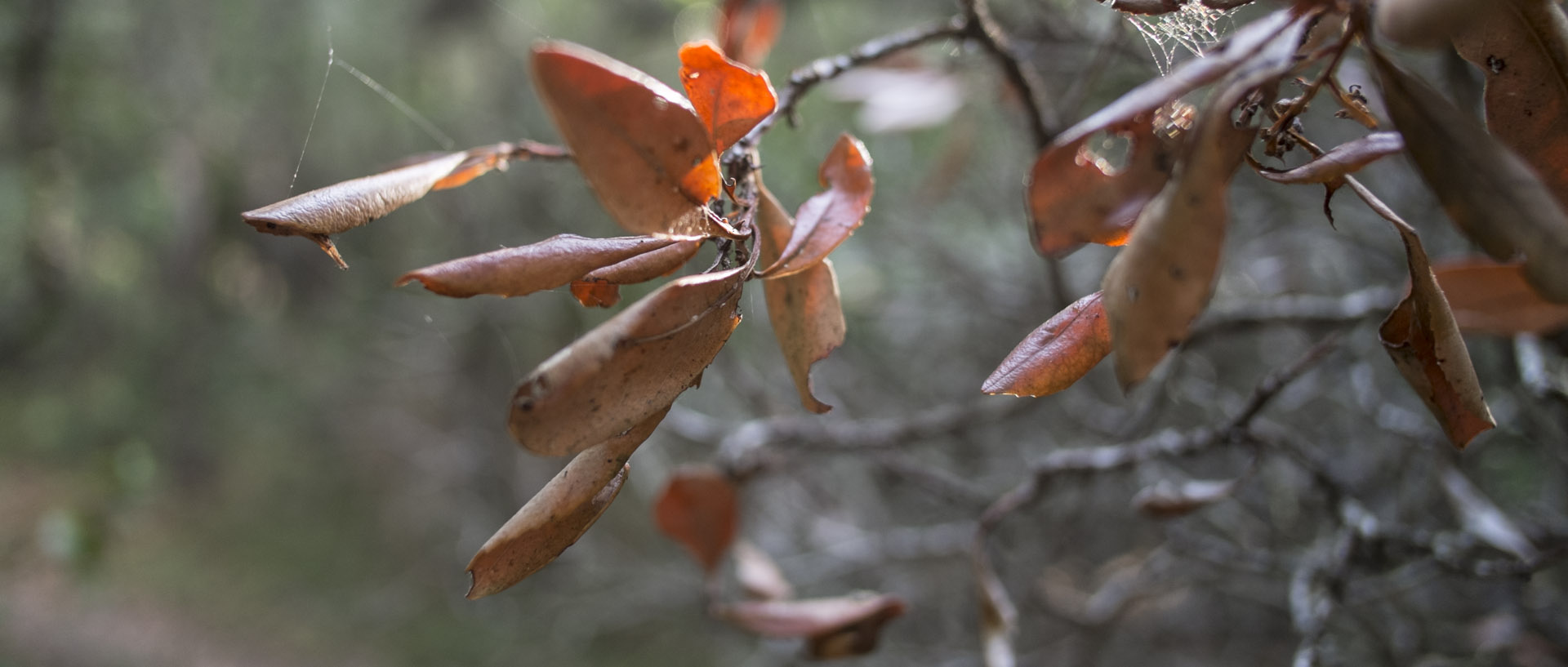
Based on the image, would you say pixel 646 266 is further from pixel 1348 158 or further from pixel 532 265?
pixel 1348 158

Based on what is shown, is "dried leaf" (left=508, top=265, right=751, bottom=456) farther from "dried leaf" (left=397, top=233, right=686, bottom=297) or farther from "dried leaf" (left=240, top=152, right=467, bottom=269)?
"dried leaf" (left=240, top=152, right=467, bottom=269)

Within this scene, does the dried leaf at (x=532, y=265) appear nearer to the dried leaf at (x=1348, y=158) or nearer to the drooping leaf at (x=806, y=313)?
the drooping leaf at (x=806, y=313)

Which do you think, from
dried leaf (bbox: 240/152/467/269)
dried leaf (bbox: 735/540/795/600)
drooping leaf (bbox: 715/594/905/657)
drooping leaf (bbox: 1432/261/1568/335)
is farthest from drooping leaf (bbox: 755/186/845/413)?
dried leaf (bbox: 735/540/795/600)

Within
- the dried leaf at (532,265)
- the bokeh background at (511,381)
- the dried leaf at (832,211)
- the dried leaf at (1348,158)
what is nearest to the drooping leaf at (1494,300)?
the bokeh background at (511,381)

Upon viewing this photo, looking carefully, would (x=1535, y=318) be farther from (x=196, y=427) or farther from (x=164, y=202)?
(x=196, y=427)

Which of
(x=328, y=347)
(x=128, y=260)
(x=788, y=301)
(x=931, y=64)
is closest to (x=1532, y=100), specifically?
(x=788, y=301)
